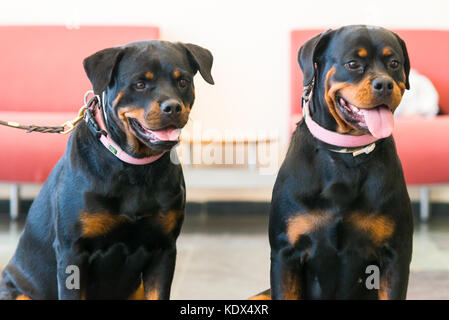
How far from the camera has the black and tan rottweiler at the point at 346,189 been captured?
1924 mm

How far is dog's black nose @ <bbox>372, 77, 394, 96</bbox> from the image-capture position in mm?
1861

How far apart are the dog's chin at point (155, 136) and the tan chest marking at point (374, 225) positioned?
0.56 metres

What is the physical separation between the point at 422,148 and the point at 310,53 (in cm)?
200

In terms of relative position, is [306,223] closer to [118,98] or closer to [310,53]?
[310,53]

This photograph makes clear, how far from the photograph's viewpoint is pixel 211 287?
10.0ft

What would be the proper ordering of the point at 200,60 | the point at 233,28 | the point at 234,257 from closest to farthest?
the point at 200,60, the point at 234,257, the point at 233,28

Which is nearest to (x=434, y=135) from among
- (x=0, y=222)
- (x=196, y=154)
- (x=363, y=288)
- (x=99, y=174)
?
(x=196, y=154)

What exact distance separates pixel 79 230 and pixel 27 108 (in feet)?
8.78

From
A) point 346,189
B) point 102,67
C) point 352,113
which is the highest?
point 102,67

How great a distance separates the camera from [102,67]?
1.99 meters

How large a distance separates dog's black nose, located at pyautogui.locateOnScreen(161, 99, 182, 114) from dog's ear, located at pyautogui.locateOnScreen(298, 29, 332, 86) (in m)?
0.37

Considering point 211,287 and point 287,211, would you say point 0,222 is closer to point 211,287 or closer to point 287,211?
point 211,287

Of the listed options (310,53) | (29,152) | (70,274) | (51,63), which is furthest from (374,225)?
(51,63)

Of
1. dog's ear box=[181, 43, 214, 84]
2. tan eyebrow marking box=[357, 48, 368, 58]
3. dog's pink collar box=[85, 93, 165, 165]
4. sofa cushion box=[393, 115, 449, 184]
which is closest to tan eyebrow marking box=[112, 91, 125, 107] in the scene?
dog's pink collar box=[85, 93, 165, 165]
